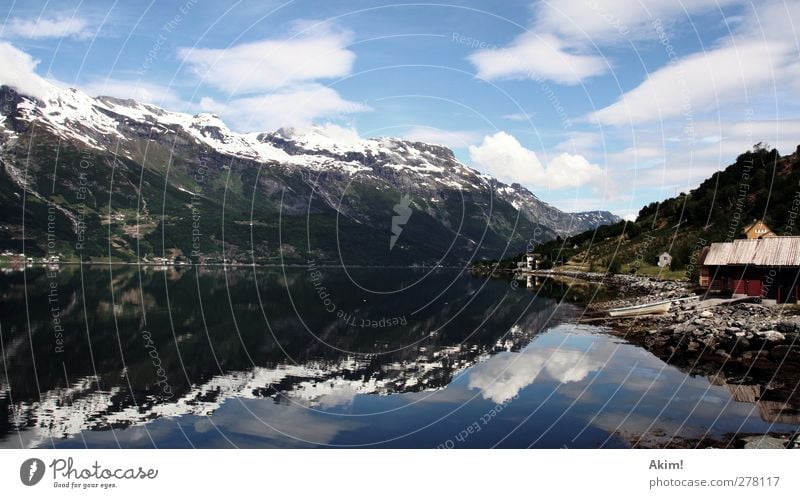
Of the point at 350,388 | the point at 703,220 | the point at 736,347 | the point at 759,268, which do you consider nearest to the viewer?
the point at 350,388

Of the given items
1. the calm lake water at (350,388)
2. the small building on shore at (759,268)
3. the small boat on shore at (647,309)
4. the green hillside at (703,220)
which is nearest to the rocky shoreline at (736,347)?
the calm lake water at (350,388)

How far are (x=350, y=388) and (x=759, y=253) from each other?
142 feet

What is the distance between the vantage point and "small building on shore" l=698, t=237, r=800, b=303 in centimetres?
5269

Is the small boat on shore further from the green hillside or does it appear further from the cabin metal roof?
the green hillside

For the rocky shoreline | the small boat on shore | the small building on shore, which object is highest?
the small building on shore

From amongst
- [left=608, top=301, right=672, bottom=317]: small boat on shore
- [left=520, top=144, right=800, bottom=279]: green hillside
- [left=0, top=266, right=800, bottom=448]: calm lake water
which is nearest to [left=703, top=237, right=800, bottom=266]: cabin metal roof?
[left=608, top=301, right=672, bottom=317]: small boat on shore

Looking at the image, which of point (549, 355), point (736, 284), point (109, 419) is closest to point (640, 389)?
point (549, 355)

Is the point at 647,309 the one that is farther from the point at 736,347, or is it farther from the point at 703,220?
the point at 703,220

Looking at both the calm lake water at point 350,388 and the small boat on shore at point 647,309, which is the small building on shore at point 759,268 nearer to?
the small boat on shore at point 647,309

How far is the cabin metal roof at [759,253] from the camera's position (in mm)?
52875

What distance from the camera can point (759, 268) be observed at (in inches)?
2295

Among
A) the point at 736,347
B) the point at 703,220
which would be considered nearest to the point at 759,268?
the point at 736,347

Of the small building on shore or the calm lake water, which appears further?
the small building on shore

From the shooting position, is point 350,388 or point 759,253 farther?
point 759,253
